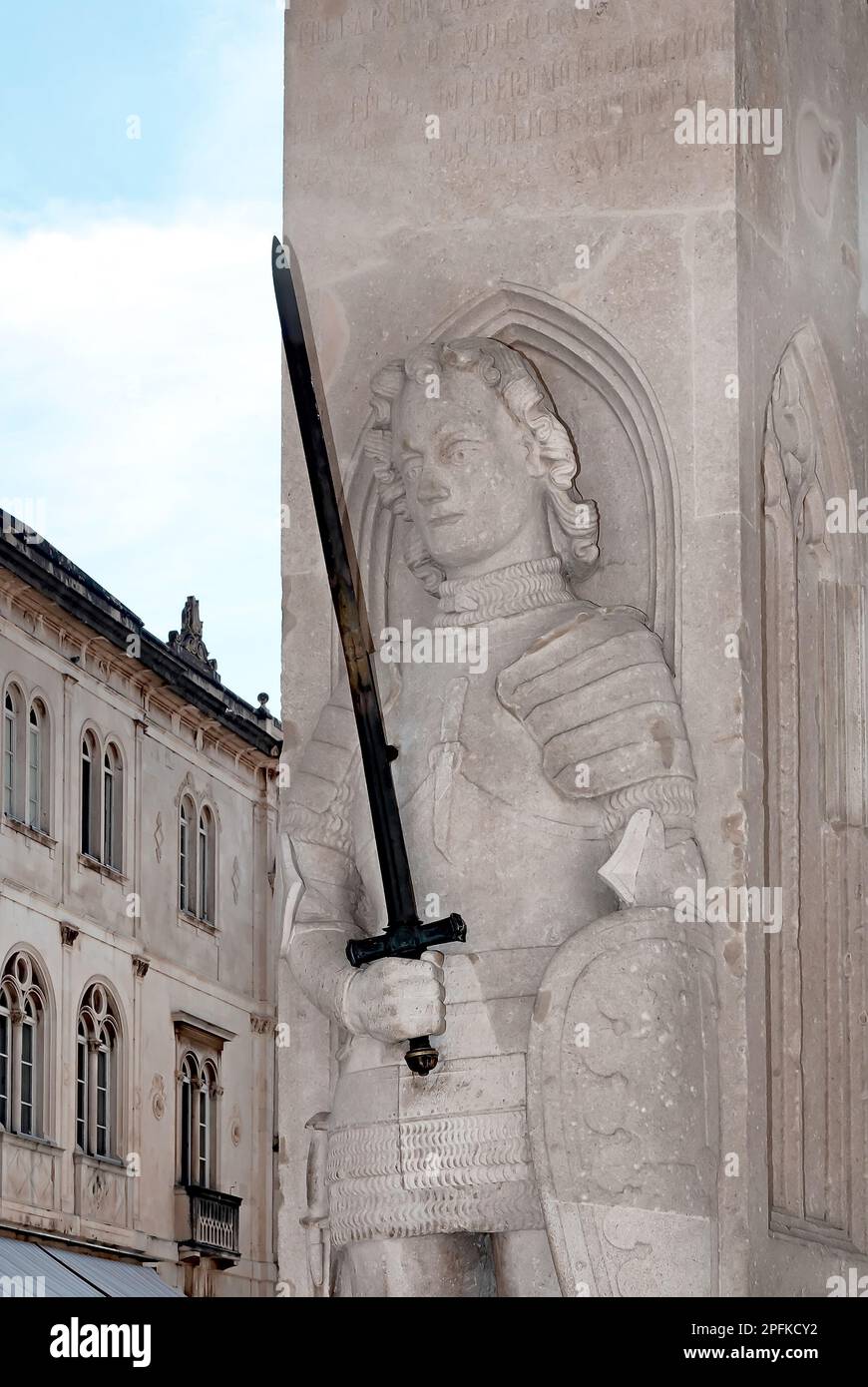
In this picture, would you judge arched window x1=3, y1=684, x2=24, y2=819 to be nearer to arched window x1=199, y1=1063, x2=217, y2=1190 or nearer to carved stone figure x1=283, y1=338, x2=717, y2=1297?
arched window x1=199, y1=1063, x2=217, y2=1190

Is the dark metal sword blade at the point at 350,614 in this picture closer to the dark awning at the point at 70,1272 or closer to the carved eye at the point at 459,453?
the carved eye at the point at 459,453

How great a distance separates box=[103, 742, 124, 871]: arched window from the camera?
3016 cm

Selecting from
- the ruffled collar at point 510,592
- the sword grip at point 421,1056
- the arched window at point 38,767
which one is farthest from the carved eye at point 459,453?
the arched window at point 38,767

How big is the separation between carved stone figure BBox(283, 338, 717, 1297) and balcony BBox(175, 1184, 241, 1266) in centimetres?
2390

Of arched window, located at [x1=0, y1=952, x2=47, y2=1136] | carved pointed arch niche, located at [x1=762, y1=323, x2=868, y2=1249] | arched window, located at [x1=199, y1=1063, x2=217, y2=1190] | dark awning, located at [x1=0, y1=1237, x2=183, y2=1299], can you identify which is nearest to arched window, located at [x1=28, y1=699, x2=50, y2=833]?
arched window, located at [x1=0, y1=952, x2=47, y2=1136]

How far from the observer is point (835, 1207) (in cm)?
725

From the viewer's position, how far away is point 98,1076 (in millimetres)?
28938

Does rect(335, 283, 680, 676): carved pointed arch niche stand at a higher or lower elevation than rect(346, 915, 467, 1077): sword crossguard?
higher

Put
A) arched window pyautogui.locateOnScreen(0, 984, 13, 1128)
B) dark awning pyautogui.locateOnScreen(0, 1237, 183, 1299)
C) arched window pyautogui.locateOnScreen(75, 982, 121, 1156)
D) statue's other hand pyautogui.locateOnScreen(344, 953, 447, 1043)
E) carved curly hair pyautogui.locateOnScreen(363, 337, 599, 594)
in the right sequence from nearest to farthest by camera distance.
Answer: statue's other hand pyautogui.locateOnScreen(344, 953, 447, 1043) < carved curly hair pyautogui.locateOnScreen(363, 337, 599, 594) < dark awning pyautogui.locateOnScreen(0, 1237, 183, 1299) < arched window pyautogui.locateOnScreen(0, 984, 13, 1128) < arched window pyautogui.locateOnScreen(75, 982, 121, 1156)

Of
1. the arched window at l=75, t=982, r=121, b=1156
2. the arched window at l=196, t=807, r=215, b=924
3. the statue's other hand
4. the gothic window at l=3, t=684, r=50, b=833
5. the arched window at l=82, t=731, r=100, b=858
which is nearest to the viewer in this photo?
the statue's other hand

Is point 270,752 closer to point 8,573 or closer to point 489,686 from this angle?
point 8,573

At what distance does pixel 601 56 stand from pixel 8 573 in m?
19.9
